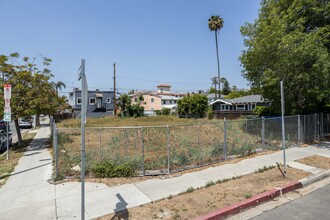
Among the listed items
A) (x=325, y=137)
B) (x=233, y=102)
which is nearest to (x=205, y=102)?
(x=233, y=102)

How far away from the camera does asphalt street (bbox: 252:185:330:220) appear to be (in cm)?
461

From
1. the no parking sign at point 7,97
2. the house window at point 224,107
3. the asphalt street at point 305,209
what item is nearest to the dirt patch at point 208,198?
the asphalt street at point 305,209

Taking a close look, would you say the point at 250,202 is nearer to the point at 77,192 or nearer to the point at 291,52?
the point at 77,192

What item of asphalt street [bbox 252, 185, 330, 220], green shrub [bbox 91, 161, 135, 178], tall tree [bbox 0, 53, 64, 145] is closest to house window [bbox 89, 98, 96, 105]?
tall tree [bbox 0, 53, 64, 145]

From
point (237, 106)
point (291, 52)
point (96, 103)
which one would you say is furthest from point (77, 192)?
point (96, 103)

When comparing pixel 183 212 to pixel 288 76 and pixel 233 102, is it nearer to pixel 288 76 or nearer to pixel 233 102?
pixel 288 76

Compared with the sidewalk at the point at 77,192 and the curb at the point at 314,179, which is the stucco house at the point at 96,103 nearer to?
the sidewalk at the point at 77,192

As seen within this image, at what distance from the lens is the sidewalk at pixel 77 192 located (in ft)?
15.6

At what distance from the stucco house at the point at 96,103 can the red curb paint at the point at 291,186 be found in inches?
1733

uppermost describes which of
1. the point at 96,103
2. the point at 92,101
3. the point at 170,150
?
the point at 92,101

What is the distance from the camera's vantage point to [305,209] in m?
4.93

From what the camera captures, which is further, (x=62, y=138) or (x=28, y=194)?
(x=62, y=138)

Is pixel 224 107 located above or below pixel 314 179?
above

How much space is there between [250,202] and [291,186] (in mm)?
1765
